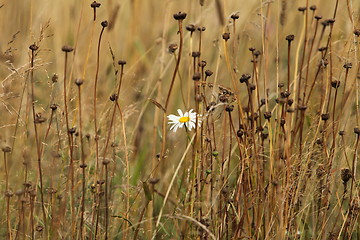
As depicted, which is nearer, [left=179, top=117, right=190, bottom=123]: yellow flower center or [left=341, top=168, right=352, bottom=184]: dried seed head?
[left=341, top=168, right=352, bottom=184]: dried seed head

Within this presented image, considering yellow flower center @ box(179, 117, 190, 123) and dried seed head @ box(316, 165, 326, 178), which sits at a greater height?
yellow flower center @ box(179, 117, 190, 123)

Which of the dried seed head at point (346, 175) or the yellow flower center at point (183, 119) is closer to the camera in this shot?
the dried seed head at point (346, 175)

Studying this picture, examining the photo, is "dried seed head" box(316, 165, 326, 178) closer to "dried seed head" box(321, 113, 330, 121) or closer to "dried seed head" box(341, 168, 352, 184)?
"dried seed head" box(341, 168, 352, 184)

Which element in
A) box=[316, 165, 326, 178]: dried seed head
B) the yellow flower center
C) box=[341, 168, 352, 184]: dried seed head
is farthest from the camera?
the yellow flower center

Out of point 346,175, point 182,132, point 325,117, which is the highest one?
point 182,132

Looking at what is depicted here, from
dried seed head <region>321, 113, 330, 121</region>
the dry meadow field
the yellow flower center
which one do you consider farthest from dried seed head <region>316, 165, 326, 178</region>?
the yellow flower center

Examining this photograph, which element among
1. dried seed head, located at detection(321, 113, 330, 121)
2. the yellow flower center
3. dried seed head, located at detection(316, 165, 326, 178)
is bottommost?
dried seed head, located at detection(316, 165, 326, 178)

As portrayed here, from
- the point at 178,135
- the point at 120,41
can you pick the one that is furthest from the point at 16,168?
the point at 120,41

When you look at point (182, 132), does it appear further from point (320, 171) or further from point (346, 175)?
point (346, 175)

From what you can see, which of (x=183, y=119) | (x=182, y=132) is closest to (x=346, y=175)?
(x=183, y=119)

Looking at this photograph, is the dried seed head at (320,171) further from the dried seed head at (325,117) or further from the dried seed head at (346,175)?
the dried seed head at (325,117)

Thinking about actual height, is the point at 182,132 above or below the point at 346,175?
above

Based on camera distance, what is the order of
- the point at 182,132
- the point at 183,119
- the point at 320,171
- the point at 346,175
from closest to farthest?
the point at 346,175
the point at 320,171
the point at 183,119
the point at 182,132

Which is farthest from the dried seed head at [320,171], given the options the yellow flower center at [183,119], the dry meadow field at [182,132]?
the yellow flower center at [183,119]
